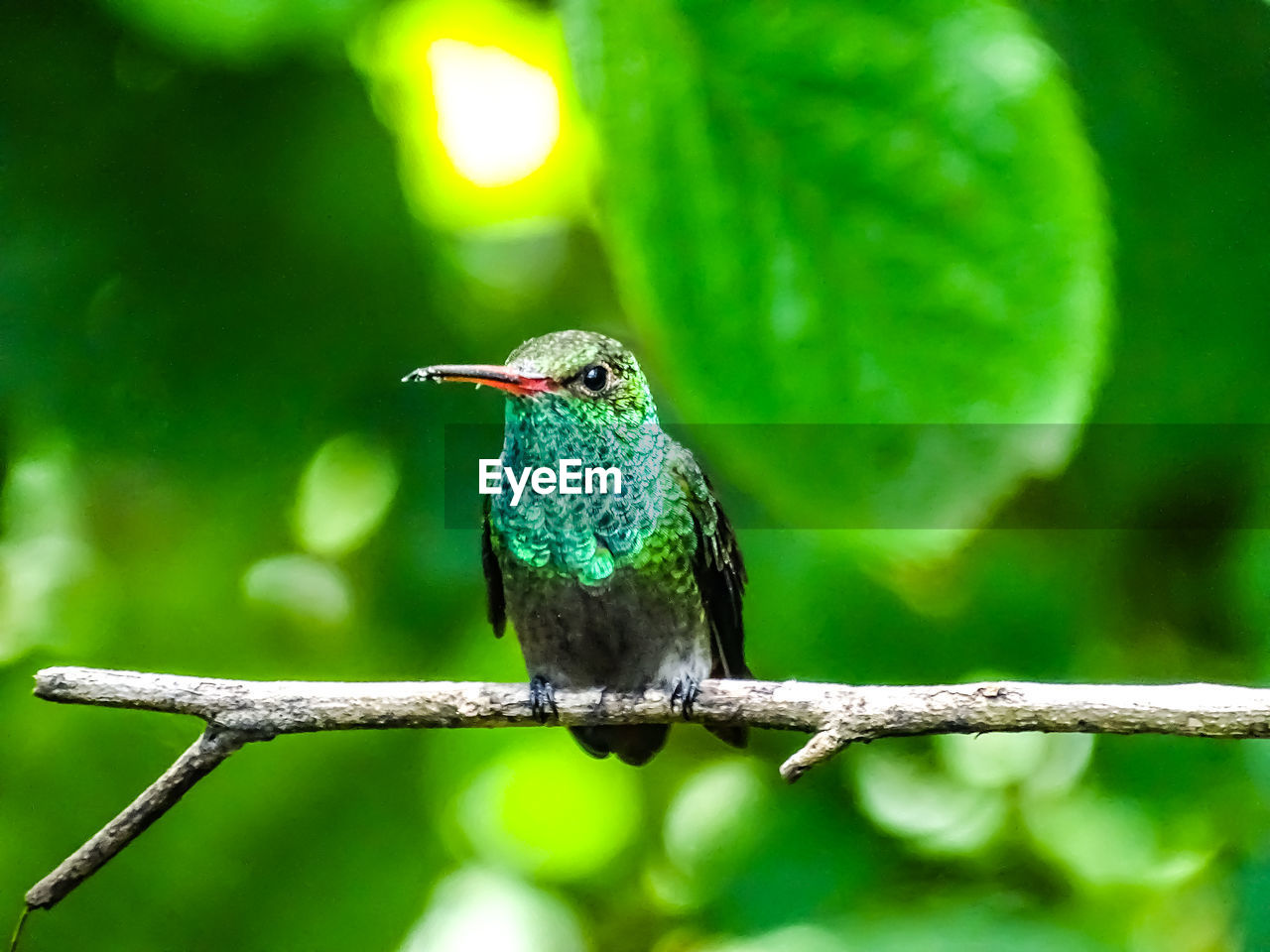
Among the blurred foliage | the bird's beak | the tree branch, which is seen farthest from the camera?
the blurred foliage

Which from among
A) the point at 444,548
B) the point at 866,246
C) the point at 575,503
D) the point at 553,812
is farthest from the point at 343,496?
the point at 866,246

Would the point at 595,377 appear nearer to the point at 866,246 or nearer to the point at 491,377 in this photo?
the point at 491,377

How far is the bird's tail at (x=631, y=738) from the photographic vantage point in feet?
3.94

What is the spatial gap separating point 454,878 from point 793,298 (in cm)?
86

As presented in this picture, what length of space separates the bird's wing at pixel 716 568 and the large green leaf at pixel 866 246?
582mm

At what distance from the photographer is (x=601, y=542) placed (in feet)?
3.65

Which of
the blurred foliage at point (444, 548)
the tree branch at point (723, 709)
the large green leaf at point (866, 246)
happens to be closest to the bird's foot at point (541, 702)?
the tree branch at point (723, 709)

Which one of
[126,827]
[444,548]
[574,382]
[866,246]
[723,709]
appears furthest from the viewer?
[444,548]

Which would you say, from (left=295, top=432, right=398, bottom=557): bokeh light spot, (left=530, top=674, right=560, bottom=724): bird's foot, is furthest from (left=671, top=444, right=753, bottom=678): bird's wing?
(left=295, top=432, right=398, bottom=557): bokeh light spot

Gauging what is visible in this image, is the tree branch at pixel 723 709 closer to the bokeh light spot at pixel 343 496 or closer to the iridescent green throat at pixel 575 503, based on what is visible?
the iridescent green throat at pixel 575 503

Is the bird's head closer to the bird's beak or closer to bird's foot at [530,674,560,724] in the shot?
the bird's beak

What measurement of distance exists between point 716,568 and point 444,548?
11.6 inches

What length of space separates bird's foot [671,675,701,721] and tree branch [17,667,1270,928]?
1.9 inches

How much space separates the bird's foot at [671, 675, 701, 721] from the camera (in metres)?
0.99
